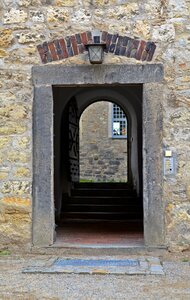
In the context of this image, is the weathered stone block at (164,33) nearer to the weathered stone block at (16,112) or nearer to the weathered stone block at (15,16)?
the weathered stone block at (15,16)

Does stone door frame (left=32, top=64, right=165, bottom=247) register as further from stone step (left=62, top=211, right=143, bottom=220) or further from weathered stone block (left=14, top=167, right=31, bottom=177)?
stone step (left=62, top=211, right=143, bottom=220)

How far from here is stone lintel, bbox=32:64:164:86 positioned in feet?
19.8

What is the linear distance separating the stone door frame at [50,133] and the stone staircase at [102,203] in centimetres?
276

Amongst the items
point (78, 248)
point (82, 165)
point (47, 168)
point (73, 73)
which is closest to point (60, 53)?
point (73, 73)

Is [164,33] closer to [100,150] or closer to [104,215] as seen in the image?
[104,215]

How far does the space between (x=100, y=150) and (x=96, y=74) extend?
44.3ft

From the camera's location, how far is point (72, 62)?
20.1 feet

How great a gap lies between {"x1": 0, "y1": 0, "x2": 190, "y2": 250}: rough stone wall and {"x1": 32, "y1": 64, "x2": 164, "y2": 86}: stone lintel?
0.09 metres

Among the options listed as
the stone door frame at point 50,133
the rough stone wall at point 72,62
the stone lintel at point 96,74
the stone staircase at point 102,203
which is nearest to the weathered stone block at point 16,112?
the rough stone wall at point 72,62

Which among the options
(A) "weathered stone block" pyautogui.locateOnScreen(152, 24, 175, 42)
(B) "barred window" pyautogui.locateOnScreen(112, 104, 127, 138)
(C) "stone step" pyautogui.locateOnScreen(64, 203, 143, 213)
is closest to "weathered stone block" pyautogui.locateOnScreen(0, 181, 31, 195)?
(A) "weathered stone block" pyautogui.locateOnScreen(152, 24, 175, 42)

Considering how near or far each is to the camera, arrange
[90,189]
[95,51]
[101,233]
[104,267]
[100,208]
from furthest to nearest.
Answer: [90,189] < [100,208] < [101,233] < [95,51] < [104,267]

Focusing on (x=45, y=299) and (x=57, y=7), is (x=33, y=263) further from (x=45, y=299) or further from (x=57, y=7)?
(x=57, y=7)

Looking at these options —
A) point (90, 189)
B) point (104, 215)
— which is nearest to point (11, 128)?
point (104, 215)

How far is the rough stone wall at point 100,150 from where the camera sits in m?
19.2
